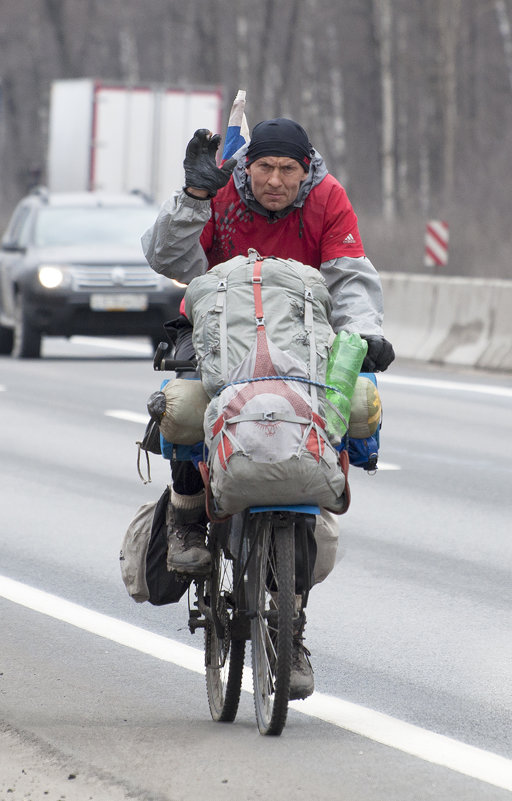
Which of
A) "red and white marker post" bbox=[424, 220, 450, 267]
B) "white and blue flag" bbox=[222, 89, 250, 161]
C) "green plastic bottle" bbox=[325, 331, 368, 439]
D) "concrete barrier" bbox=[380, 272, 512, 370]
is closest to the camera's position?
"green plastic bottle" bbox=[325, 331, 368, 439]

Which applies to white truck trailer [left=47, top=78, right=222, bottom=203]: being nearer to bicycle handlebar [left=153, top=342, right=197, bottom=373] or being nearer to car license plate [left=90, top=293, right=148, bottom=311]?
car license plate [left=90, top=293, right=148, bottom=311]

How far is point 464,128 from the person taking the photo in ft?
197

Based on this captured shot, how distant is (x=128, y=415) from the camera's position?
1484 cm

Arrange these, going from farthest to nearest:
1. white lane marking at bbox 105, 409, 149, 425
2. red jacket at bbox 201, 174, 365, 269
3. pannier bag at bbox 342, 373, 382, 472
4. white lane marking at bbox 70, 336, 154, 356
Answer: white lane marking at bbox 70, 336, 154, 356, white lane marking at bbox 105, 409, 149, 425, red jacket at bbox 201, 174, 365, 269, pannier bag at bbox 342, 373, 382, 472

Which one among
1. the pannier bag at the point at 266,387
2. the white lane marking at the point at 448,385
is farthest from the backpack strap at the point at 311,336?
the white lane marking at the point at 448,385

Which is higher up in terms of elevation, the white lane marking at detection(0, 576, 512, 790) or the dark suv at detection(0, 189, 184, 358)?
the white lane marking at detection(0, 576, 512, 790)

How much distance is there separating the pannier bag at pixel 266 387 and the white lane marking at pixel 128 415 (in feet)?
29.1

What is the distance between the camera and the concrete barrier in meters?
19.5

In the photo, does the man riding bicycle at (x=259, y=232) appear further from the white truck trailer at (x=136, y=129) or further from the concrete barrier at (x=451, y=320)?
the white truck trailer at (x=136, y=129)

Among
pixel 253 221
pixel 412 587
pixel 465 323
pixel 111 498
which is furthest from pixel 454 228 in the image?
pixel 253 221

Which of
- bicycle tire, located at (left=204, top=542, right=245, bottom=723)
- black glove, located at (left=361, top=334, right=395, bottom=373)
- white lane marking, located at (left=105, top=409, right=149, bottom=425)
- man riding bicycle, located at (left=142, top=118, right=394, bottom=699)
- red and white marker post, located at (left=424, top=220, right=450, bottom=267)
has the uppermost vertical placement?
man riding bicycle, located at (left=142, top=118, right=394, bottom=699)

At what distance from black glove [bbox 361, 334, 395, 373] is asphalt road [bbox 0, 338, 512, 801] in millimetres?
1074

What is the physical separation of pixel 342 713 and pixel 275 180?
5.37 feet

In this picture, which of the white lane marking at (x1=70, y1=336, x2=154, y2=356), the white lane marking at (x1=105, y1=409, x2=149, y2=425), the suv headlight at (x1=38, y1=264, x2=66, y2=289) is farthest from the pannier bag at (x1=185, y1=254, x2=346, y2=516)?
the white lane marking at (x1=70, y1=336, x2=154, y2=356)
